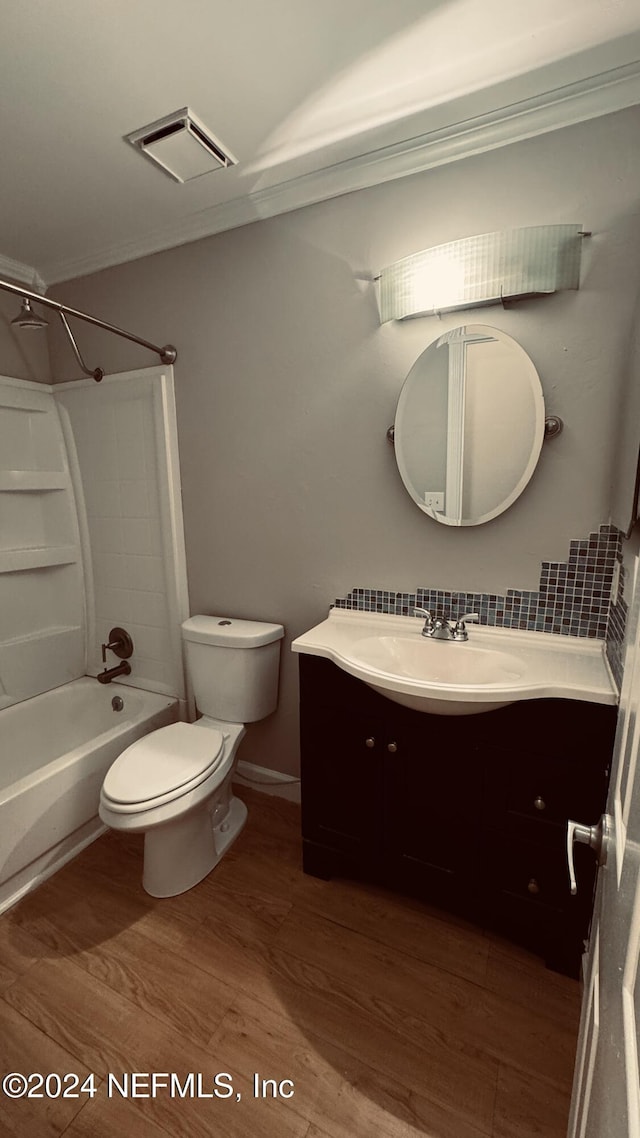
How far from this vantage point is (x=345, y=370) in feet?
5.45

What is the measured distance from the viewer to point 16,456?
2.23 meters

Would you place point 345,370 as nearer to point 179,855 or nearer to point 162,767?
point 162,767

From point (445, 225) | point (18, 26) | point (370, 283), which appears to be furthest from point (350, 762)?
point (18, 26)

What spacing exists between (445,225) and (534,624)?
126 centimetres

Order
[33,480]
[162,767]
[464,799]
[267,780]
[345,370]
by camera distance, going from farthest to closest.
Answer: [33,480] < [267,780] < [345,370] < [162,767] < [464,799]

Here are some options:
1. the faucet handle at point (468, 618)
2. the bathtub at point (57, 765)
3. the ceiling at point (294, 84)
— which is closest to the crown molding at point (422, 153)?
the ceiling at point (294, 84)

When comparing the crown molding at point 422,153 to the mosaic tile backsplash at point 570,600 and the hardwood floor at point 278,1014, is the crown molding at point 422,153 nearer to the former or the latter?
the mosaic tile backsplash at point 570,600

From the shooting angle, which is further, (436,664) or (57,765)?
(57,765)

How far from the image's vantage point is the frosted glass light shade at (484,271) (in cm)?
129

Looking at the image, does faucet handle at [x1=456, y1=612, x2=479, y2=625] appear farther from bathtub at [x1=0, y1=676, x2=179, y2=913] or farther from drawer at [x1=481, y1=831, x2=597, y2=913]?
bathtub at [x1=0, y1=676, x2=179, y2=913]

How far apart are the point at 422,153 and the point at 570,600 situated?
1419 millimetres

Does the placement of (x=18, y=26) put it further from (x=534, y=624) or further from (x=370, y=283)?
(x=534, y=624)

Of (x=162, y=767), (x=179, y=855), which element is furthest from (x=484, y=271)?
(x=179, y=855)

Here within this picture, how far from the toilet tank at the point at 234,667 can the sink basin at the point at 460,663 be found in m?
0.31
